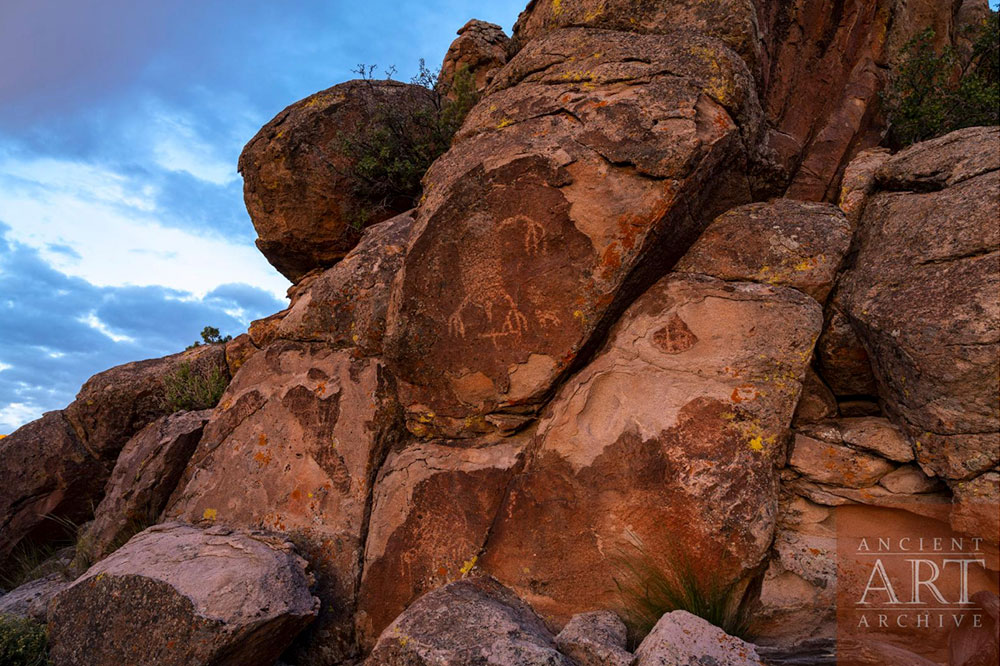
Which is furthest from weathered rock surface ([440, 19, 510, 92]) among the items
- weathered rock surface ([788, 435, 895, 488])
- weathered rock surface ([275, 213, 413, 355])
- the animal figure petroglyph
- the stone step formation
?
weathered rock surface ([788, 435, 895, 488])

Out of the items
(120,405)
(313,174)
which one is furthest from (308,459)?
(313,174)

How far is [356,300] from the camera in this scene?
240 inches

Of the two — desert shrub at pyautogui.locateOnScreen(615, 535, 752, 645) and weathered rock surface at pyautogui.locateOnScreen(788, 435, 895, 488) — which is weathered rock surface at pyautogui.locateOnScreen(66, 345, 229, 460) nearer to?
desert shrub at pyautogui.locateOnScreen(615, 535, 752, 645)

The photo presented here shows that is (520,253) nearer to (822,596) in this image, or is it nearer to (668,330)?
(668,330)

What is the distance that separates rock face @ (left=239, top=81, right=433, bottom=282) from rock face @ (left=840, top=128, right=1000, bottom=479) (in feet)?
18.7

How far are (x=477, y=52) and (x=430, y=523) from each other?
22.4 ft

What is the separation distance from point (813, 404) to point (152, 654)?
4.60 metres

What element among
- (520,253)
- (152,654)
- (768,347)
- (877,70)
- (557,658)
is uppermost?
(877,70)

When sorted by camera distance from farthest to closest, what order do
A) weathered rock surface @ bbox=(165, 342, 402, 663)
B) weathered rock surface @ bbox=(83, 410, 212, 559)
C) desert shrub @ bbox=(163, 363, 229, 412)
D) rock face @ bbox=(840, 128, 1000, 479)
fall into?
desert shrub @ bbox=(163, 363, 229, 412) < weathered rock surface @ bbox=(83, 410, 212, 559) < weathered rock surface @ bbox=(165, 342, 402, 663) < rock face @ bbox=(840, 128, 1000, 479)

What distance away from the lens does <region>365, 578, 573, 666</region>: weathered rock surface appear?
11.7 ft

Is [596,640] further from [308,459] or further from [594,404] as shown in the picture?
[308,459]

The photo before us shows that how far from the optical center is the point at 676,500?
14.1ft

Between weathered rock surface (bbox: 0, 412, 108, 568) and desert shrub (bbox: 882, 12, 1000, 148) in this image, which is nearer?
desert shrub (bbox: 882, 12, 1000, 148)

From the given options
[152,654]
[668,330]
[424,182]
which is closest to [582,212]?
[668,330]
